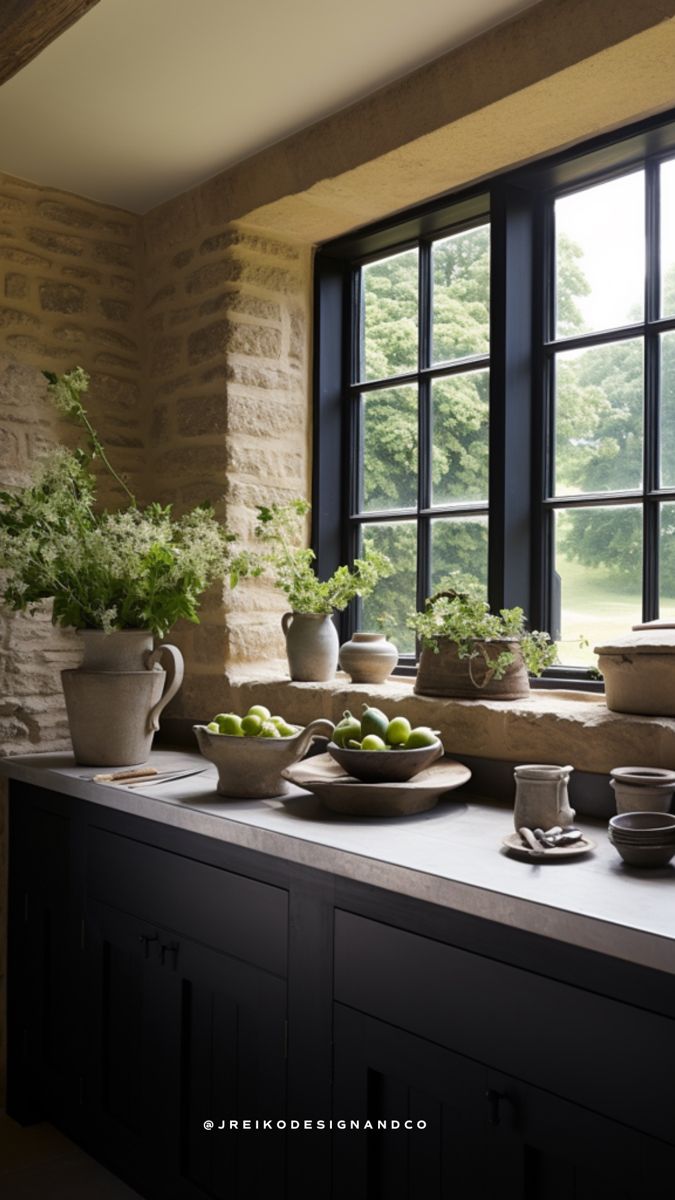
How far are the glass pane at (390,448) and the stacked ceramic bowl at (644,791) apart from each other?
4.53ft

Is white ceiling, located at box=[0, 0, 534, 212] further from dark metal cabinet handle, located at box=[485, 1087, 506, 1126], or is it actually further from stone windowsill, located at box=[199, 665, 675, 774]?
dark metal cabinet handle, located at box=[485, 1087, 506, 1126]

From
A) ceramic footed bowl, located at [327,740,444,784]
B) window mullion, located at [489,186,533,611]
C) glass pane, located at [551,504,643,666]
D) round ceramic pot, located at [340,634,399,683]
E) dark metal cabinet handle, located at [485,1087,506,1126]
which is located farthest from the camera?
round ceramic pot, located at [340,634,399,683]

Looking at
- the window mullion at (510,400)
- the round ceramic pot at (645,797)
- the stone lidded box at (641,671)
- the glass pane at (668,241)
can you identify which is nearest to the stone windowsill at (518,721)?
the stone lidded box at (641,671)

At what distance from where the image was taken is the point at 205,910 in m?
2.22

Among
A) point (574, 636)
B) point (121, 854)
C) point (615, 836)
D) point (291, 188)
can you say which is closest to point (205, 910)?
point (121, 854)

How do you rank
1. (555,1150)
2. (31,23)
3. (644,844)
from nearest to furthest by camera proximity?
1. (555,1150)
2. (644,844)
3. (31,23)

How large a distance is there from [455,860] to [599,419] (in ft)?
4.29

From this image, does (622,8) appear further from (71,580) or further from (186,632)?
(186,632)

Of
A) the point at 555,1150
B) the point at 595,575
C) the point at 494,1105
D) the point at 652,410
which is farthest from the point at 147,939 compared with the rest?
the point at 652,410

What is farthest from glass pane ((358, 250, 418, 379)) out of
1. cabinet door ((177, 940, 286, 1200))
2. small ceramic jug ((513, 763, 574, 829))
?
cabinet door ((177, 940, 286, 1200))

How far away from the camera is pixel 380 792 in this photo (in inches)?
83.4

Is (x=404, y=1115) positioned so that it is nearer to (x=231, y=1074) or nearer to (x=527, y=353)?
(x=231, y=1074)

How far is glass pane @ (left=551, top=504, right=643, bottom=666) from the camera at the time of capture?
249cm

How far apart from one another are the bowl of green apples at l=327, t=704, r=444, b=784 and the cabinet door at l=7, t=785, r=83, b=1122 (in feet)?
3.07
